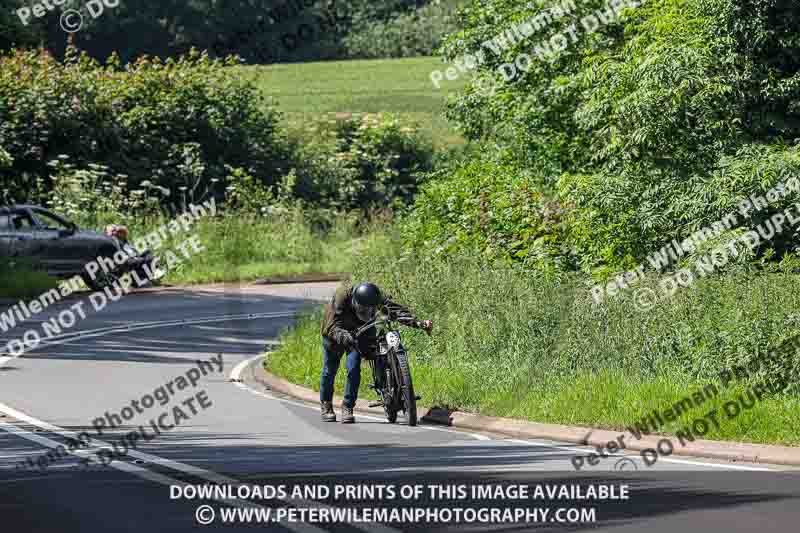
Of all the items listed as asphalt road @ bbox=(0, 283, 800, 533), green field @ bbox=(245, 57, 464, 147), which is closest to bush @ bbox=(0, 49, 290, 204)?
green field @ bbox=(245, 57, 464, 147)

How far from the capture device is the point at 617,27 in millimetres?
32219

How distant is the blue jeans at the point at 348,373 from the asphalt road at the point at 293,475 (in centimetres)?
35

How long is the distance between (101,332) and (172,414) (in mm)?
11219

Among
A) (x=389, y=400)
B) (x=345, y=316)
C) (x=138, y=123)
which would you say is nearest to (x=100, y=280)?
(x=138, y=123)

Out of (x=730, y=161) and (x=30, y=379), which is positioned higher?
(x=730, y=161)

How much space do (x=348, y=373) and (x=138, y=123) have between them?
30.1 metres

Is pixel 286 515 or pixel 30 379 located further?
pixel 30 379

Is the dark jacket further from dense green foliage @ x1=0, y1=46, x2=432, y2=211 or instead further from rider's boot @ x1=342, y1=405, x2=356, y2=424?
dense green foliage @ x1=0, y1=46, x2=432, y2=211

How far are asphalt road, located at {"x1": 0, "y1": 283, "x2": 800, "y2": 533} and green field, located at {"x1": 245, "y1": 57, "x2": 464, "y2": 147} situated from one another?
3612cm

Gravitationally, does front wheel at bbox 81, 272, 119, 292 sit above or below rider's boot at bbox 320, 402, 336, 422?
above

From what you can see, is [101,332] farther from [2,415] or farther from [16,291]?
[2,415]

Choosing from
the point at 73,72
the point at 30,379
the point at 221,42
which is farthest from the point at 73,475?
the point at 221,42

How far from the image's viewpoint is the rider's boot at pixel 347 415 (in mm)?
18125

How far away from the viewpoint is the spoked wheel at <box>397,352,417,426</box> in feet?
57.3
